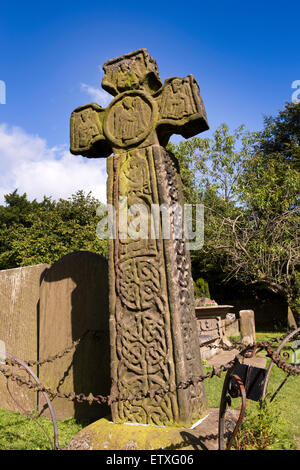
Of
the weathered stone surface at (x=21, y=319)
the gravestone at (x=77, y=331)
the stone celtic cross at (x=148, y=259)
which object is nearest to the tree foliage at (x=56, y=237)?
the weathered stone surface at (x=21, y=319)

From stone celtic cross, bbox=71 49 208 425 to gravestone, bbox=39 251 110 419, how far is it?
71 centimetres

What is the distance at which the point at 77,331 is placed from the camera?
363cm

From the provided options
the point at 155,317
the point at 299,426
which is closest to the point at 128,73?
the point at 155,317

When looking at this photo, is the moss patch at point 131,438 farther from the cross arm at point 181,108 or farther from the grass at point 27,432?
the cross arm at point 181,108

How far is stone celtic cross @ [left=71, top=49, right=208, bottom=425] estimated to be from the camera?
268 centimetres

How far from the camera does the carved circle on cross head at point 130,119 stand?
3146 millimetres

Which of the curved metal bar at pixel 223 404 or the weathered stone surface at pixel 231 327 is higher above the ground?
the curved metal bar at pixel 223 404

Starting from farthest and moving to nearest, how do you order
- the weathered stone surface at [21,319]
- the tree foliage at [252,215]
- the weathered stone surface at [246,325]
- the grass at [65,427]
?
the tree foliage at [252,215]
the weathered stone surface at [246,325]
the weathered stone surface at [21,319]
the grass at [65,427]

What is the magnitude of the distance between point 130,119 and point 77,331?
2.21m

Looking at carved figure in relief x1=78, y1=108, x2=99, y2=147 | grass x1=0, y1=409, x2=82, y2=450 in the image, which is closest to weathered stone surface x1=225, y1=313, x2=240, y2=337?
grass x1=0, y1=409, x2=82, y2=450

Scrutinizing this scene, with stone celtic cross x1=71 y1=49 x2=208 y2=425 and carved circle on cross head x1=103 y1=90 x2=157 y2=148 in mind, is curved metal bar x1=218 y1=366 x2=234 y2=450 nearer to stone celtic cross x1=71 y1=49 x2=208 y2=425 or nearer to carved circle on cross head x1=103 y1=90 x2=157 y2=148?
stone celtic cross x1=71 y1=49 x2=208 y2=425
